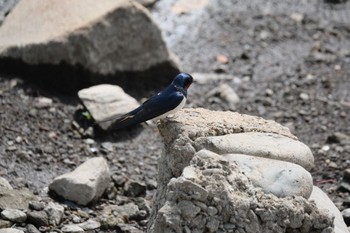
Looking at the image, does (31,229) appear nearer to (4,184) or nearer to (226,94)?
(4,184)

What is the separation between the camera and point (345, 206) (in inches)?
209

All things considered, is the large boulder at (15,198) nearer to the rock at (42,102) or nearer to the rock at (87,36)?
the rock at (42,102)

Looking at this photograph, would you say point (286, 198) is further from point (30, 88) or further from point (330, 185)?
point (30, 88)

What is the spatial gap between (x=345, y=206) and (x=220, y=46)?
132 inches

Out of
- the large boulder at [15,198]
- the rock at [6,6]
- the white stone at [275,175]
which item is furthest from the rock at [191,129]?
the rock at [6,6]

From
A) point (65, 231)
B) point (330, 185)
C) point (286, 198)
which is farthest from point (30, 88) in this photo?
point (286, 198)

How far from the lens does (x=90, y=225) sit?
16.1 ft

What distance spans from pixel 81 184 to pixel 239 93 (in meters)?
2.79

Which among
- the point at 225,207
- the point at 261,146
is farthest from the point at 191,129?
the point at 225,207

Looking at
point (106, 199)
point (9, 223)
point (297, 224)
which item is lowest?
point (106, 199)

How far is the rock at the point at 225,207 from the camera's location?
11.1ft

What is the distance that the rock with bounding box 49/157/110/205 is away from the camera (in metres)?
5.08

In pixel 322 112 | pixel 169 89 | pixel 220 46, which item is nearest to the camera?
pixel 169 89

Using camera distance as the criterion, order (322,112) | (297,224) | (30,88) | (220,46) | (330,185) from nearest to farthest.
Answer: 1. (297,224)
2. (330,185)
3. (30,88)
4. (322,112)
5. (220,46)
